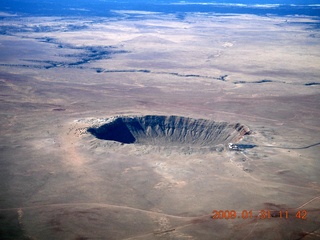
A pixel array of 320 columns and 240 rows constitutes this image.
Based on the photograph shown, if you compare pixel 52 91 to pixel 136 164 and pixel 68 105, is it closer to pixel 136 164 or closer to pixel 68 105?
pixel 68 105

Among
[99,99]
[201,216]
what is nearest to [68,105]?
[99,99]
